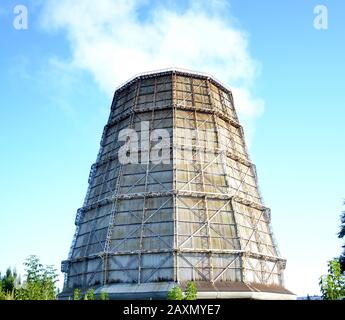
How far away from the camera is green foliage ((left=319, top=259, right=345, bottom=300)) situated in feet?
58.5

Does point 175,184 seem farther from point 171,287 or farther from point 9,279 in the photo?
point 9,279

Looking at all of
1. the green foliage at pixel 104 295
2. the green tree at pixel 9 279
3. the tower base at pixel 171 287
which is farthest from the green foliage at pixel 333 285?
the green tree at pixel 9 279

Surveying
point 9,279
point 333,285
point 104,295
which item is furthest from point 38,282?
point 9,279

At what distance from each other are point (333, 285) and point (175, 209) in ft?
46.2

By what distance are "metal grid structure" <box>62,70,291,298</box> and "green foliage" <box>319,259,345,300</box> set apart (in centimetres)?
1009

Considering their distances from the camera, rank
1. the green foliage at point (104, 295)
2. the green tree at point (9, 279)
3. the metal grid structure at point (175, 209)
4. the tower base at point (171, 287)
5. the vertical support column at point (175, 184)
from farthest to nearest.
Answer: the green tree at point (9, 279) < the metal grid structure at point (175, 209) < the vertical support column at point (175, 184) < the tower base at point (171, 287) < the green foliage at point (104, 295)

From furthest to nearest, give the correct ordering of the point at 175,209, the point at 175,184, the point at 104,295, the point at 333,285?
the point at 175,184 < the point at 175,209 < the point at 104,295 < the point at 333,285

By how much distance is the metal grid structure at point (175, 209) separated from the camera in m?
28.9

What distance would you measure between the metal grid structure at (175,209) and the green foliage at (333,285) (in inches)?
397

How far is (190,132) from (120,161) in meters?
6.59

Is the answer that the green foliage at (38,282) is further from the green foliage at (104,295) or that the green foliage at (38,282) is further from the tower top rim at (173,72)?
the tower top rim at (173,72)

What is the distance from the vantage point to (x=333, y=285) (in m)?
18.0
